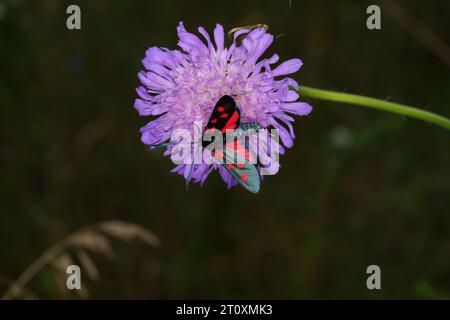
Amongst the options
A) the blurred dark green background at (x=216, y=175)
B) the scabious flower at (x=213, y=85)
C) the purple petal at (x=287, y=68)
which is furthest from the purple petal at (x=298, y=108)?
the blurred dark green background at (x=216, y=175)

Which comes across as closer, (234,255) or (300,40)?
(234,255)

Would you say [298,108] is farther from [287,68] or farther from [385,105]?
[385,105]

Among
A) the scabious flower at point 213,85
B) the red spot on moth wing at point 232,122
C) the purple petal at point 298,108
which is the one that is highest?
the scabious flower at point 213,85

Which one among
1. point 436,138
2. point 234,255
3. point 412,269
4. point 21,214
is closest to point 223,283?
point 234,255

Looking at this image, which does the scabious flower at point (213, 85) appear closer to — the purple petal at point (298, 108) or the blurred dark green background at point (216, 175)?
the purple petal at point (298, 108)

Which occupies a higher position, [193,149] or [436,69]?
[436,69]

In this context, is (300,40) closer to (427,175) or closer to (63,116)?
(427,175)
